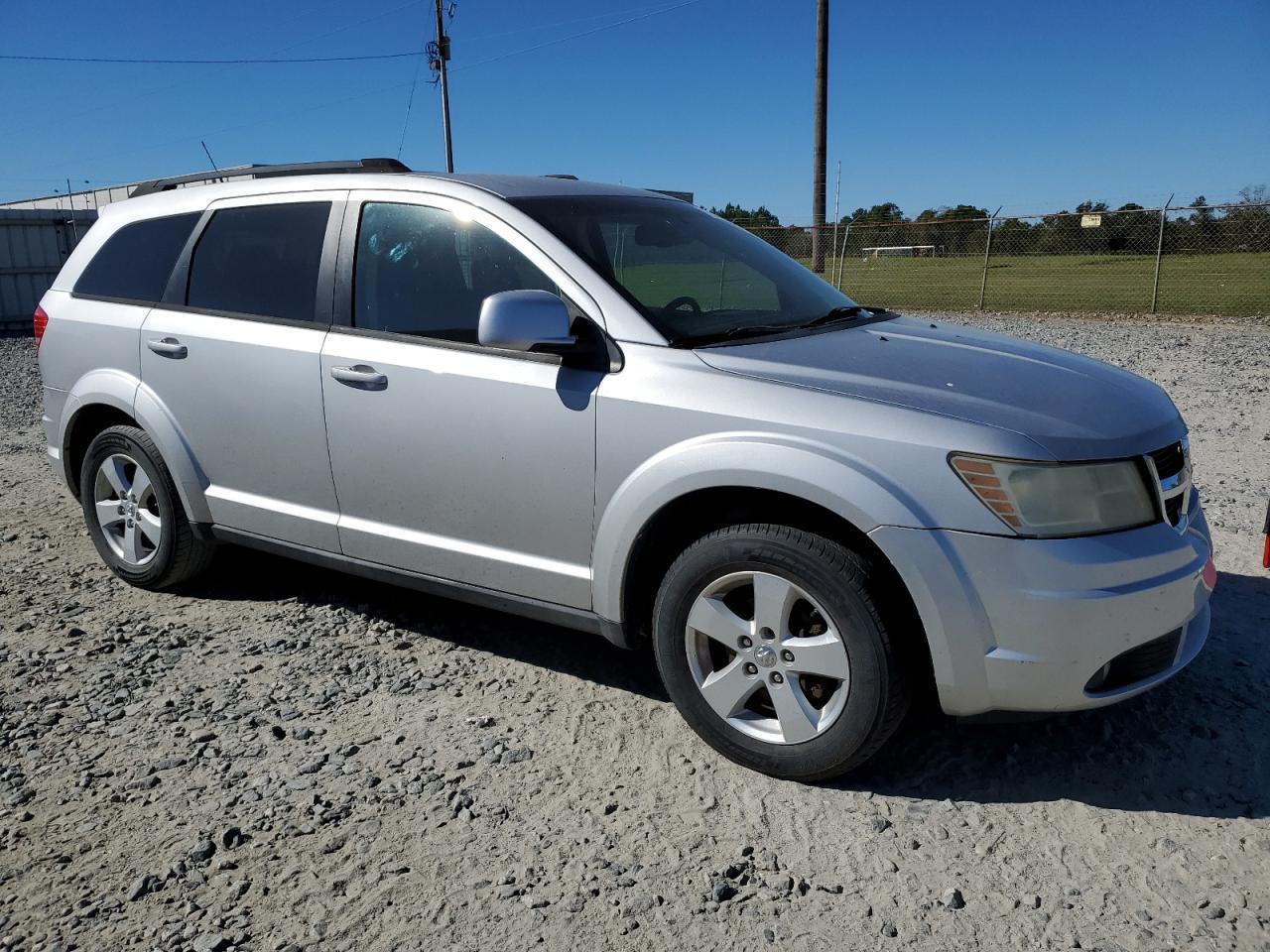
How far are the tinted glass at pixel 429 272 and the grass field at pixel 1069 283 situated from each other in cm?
1817

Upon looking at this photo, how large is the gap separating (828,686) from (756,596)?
1.15 ft

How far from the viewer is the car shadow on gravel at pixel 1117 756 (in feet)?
10.1

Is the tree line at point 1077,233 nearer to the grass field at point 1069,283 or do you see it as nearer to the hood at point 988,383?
the grass field at point 1069,283

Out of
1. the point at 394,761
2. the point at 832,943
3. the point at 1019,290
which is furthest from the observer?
the point at 1019,290

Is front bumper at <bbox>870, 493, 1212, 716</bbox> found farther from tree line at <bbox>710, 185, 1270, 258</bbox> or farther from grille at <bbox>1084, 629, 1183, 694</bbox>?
tree line at <bbox>710, 185, 1270, 258</bbox>

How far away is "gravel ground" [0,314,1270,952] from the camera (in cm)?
255

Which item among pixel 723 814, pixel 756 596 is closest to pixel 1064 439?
pixel 756 596

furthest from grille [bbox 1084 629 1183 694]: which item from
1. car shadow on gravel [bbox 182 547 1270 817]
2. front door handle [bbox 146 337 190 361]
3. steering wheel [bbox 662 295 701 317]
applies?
front door handle [bbox 146 337 190 361]

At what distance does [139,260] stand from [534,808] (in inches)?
127

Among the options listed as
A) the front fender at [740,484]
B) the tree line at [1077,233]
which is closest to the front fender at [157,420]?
the front fender at [740,484]

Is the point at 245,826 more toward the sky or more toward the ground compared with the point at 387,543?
more toward the ground

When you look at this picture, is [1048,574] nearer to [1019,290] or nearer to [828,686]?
[828,686]

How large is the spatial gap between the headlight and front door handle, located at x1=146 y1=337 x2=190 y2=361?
3.17m

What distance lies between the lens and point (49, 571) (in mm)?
5164
